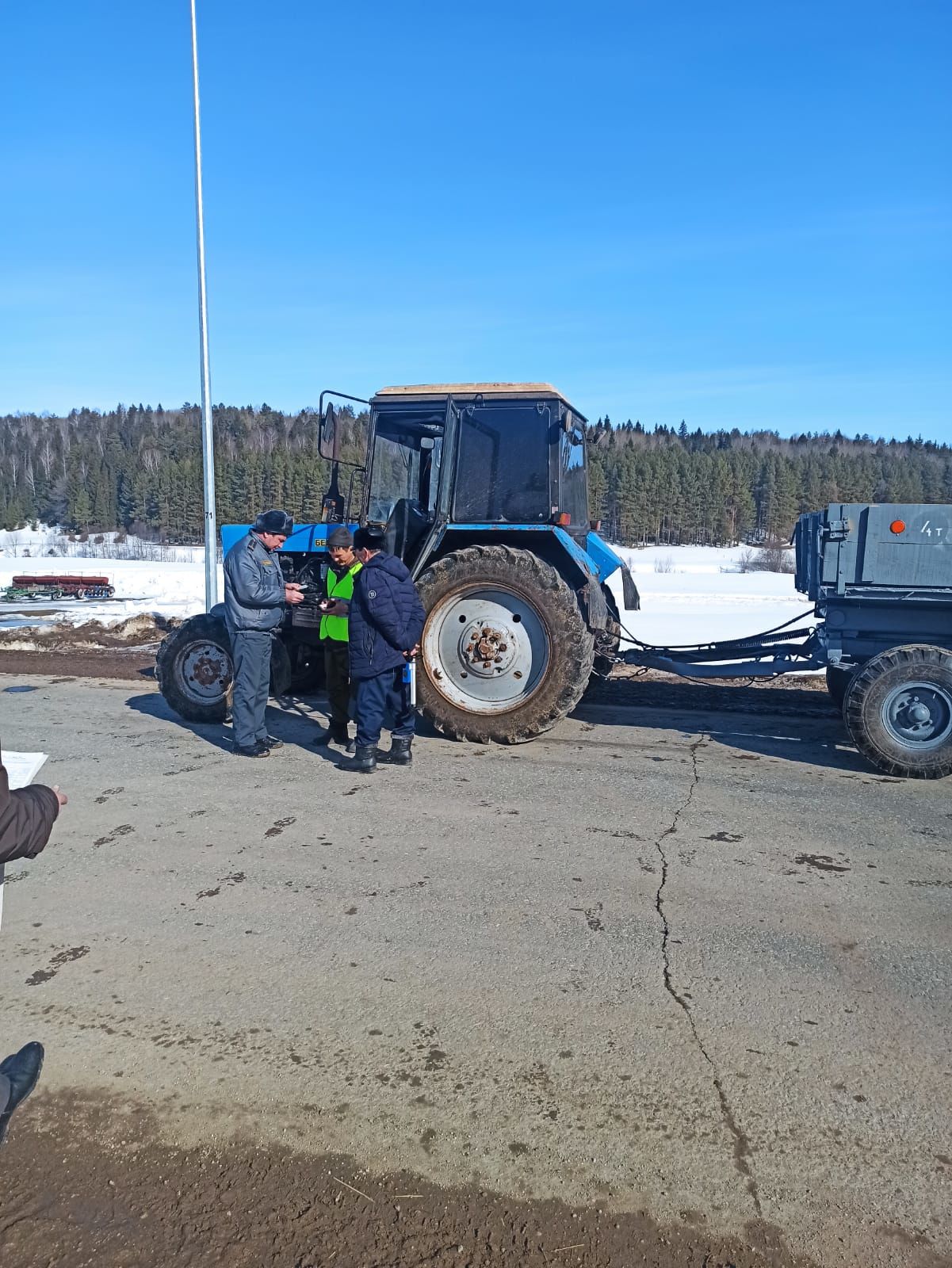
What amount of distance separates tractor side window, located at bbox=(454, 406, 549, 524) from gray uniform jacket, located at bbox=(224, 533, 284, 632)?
1.62 meters

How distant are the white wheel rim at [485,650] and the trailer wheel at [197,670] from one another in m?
1.84

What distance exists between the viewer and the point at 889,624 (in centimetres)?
620

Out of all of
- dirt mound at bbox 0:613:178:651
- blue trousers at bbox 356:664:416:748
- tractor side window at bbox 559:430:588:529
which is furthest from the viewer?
dirt mound at bbox 0:613:178:651

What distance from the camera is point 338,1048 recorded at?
2.85m

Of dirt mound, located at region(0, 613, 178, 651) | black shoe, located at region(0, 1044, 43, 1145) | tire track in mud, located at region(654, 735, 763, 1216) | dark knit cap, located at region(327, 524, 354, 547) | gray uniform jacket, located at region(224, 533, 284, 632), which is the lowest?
dirt mound, located at region(0, 613, 178, 651)

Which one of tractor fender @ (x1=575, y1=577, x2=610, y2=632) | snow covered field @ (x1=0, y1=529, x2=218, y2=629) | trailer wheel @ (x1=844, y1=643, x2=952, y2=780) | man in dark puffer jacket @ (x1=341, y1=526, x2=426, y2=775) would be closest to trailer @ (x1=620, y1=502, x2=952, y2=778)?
trailer wheel @ (x1=844, y1=643, x2=952, y2=780)

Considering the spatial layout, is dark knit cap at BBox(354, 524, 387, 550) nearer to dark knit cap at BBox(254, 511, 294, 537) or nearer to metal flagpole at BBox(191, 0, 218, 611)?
dark knit cap at BBox(254, 511, 294, 537)

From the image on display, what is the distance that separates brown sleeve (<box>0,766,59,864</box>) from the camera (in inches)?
88.6

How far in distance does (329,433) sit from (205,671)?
90.2 inches

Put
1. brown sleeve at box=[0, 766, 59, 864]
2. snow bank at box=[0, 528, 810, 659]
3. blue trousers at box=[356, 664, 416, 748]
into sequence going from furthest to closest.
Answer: snow bank at box=[0, 528, 810, 659] < blue trousers at box=[356, 664, 416, 748] < brown sleeve at box=[0, 766, 59, 864]

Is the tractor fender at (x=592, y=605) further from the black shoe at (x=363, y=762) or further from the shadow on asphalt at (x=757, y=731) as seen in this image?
the black shoe at (x=363, y=762)

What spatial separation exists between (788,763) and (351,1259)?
491 centimetres

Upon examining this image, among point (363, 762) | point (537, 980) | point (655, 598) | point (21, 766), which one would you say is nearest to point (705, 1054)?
point (537, 980)

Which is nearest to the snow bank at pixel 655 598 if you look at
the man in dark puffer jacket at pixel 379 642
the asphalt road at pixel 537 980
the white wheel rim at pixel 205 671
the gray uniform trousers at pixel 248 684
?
the white wheel rim at pixel 205 671
